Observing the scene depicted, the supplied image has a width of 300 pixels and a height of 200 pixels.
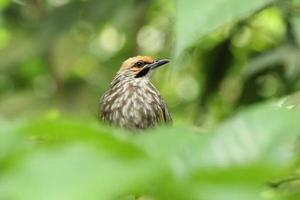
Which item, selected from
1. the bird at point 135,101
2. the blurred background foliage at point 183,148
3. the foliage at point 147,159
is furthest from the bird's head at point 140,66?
the foliage at point 147,159

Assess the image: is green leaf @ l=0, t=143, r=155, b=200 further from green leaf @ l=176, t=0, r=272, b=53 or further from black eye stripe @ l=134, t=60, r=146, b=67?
black eye stripe @ l=134, t=60, r=146, b=67

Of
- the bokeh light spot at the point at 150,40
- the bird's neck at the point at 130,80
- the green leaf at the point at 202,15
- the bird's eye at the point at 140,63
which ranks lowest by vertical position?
the green leaf at the point at 202,15

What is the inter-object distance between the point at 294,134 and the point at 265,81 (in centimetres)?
392

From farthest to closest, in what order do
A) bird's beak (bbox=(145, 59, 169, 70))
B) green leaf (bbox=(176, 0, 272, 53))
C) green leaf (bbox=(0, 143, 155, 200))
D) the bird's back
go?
1. bird's beak (bbox=(145, 59, 169, 70))
2. the bird's back
3. green leaf (bbox=(176, 0, 272, 53))
4. green leaf (bbox=(0, 143, 155, 200))

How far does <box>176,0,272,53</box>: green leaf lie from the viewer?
1.74m

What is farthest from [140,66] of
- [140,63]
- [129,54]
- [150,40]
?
[150,40]

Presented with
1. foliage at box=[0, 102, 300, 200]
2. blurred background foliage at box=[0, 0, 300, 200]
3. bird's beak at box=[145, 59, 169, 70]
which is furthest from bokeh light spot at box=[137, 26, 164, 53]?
foliage at box=[0, 102, 300, 200]

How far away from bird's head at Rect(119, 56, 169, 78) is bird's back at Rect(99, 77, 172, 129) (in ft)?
0.39

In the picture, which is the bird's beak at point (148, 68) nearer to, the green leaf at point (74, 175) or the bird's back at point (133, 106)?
the bird's back at point (133, 106)

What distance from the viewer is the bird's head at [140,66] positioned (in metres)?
5.08

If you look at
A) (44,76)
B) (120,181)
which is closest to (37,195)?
(120,181)

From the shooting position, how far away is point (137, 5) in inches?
209

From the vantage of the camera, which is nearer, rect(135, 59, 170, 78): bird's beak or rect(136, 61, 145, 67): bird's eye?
rect(135, 59, 170, 78): bird's beak

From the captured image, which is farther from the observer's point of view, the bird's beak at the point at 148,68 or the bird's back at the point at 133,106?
the bird's beak at the point at 148,68
